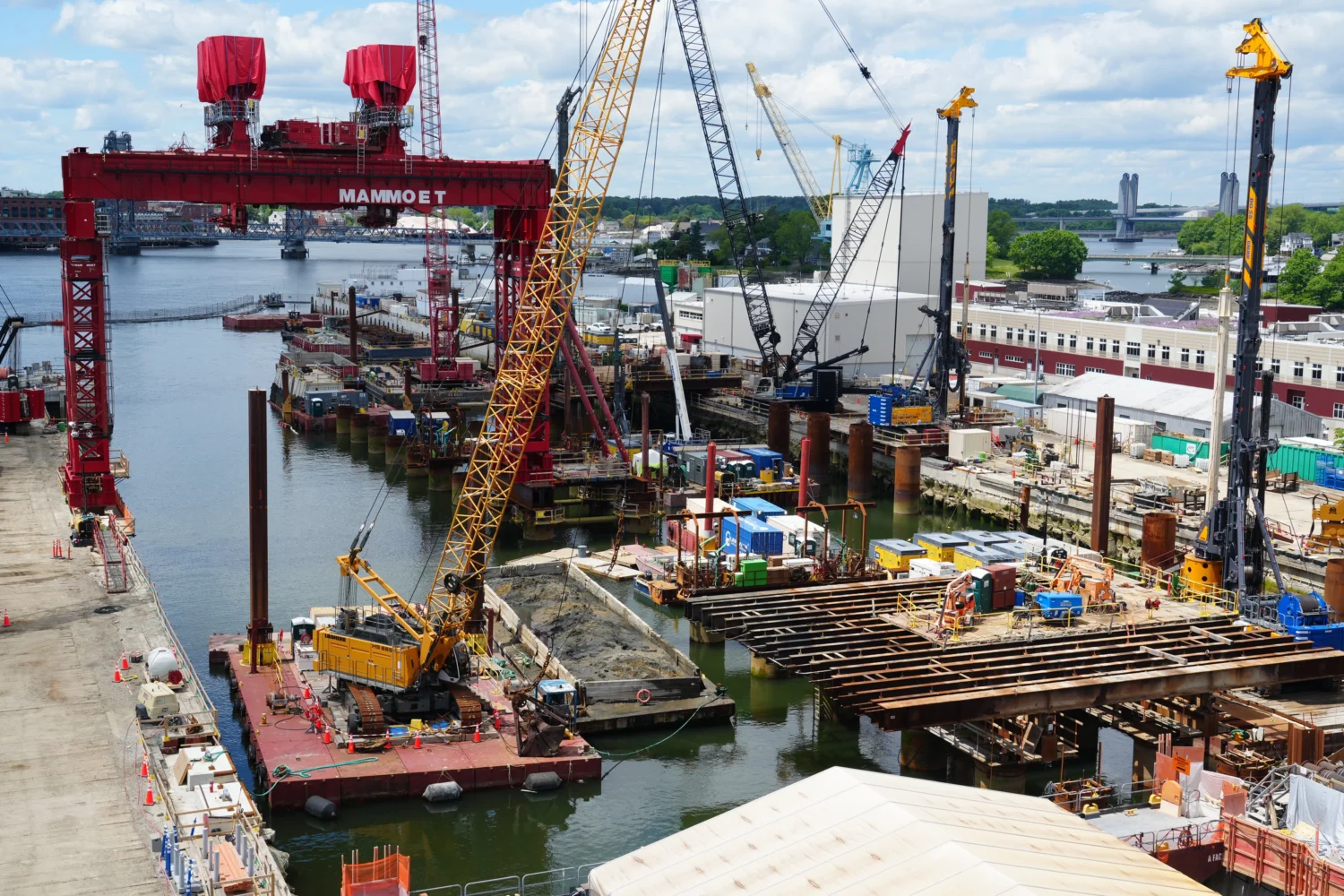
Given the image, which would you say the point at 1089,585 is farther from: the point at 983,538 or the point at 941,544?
the point at 983,538

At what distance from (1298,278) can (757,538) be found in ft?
349

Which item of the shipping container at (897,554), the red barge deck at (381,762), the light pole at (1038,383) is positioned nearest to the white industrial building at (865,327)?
the light pole at (1038,383)

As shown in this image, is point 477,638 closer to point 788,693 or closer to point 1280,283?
point 788,693

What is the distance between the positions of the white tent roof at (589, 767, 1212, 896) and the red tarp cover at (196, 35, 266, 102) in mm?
41817

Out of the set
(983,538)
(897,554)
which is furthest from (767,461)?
(897,554)

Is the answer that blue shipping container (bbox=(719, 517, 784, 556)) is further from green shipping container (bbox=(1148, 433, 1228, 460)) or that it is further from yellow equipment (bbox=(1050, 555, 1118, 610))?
green shipping container (bbox=(1148, 433, 1228, 460))

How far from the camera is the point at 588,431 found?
8238 centimetres

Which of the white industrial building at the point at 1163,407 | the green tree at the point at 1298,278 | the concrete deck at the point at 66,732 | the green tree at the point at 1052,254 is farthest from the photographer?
the green tree at the point at 1052,254

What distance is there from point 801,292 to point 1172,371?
30090 mm

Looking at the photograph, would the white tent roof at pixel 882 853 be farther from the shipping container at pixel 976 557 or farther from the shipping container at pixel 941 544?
the shipping container at pixel 941 544

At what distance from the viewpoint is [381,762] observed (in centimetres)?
3147

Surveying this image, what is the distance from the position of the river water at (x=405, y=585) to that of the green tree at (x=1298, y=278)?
8608 centimetres

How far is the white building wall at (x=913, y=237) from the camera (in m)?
107

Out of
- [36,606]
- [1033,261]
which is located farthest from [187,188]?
[1033,261]
